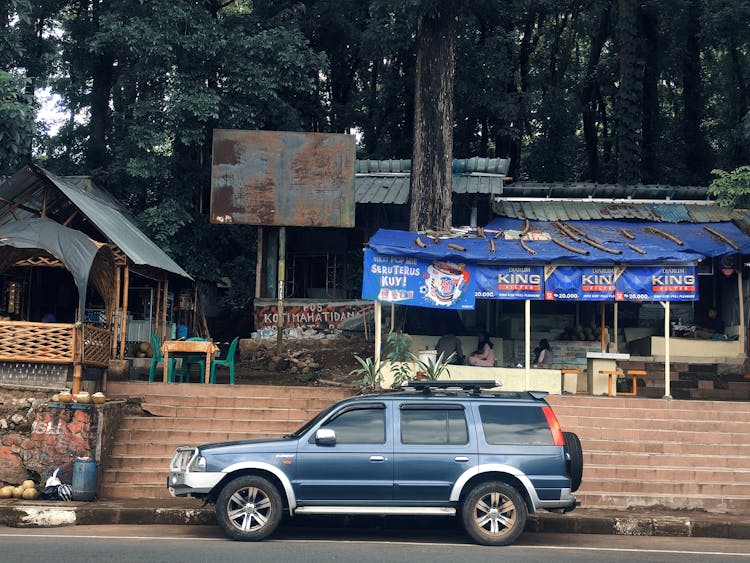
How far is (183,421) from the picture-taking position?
1445cm

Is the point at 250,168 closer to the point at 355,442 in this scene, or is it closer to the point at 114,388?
the point at 114,388

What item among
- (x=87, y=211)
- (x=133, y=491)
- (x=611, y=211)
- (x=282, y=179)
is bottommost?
(x=133, y=491)

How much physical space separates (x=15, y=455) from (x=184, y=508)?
→ 11.3 feet

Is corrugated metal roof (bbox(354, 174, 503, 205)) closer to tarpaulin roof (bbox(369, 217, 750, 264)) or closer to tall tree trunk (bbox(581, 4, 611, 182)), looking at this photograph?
tarpaulin roof (bbox(369, 217, 750, 264))

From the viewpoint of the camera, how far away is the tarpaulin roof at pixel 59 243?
608 inches

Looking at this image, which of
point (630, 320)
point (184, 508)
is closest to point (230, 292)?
point (630, 320)

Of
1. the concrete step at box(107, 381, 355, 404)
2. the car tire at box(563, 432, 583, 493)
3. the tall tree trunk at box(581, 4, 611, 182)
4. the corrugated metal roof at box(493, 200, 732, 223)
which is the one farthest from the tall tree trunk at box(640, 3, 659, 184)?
the car tire at box(563, 432, 583, 493)

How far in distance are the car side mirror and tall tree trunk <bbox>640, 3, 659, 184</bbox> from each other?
23816mm

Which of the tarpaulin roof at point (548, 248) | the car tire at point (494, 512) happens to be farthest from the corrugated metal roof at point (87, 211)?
the car tire at point (494, 512)

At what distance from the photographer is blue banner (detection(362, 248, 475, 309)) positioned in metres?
16.5

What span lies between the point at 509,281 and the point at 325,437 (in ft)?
25.1

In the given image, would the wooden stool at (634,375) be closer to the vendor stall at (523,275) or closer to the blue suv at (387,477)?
the vendor stall at (523,275)

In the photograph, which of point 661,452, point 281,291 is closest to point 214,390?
point 281,291

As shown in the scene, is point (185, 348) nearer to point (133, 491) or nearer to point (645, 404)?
point (133, 491)
